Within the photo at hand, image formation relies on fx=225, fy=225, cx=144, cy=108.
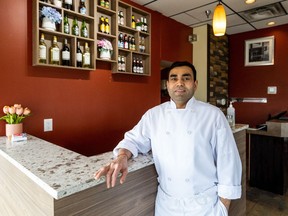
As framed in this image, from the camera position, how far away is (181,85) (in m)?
1.17

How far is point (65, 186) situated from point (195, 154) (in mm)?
589

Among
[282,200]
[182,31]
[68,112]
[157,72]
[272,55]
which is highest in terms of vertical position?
[182,31]

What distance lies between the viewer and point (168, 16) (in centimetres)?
332

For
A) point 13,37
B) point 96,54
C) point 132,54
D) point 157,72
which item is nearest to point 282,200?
point 157,72

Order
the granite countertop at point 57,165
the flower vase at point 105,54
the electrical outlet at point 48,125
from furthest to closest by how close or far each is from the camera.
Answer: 1. the flower vase at point 105,54
2. the electrical outlet at point 48,125
3. the granite countertop at point 57,165

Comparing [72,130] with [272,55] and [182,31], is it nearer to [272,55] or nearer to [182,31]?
[182,31]

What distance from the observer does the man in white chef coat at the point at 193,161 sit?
1.06 m

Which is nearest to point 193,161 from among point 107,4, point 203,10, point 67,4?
point 67,4

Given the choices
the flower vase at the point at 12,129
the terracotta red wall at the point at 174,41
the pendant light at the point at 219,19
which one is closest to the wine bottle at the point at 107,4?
the terracotta red wall at the point at 174,41

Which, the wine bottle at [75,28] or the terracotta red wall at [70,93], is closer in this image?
the terracotta red wall at [70,93]

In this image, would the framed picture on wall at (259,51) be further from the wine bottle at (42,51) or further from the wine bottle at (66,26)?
the wine bottle at (42,51)

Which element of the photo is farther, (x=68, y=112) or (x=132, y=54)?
(x=132, y=54)

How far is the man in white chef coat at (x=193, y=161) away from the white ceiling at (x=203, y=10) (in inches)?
83.1

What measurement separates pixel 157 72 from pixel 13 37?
1838 mm
